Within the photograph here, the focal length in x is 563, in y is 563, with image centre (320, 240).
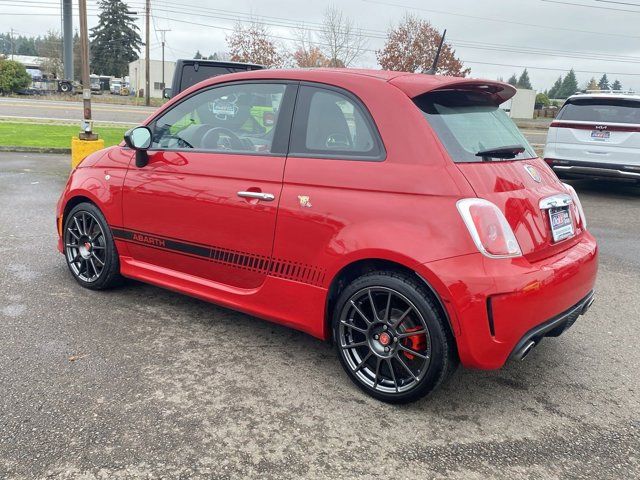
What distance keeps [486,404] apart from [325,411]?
89 cm

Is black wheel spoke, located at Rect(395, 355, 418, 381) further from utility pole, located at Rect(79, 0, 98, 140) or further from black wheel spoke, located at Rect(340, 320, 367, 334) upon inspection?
utility pole, located at Rect(79, 0, 98, 140)

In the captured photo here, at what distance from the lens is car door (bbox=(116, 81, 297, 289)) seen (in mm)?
3367

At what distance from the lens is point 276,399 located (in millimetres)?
3021

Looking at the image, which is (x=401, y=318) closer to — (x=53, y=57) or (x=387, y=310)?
(x=387, y=310)

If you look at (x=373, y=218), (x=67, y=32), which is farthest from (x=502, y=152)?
(x=67, y=32)

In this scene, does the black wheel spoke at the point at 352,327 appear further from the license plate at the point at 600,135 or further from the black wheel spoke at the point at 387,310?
the license plate at the point at 600,135

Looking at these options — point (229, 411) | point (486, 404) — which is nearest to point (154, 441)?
→ point (229, 411)

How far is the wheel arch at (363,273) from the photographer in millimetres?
2785

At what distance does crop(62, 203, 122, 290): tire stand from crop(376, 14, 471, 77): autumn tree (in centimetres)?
3461

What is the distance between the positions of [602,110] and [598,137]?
452 millimetres

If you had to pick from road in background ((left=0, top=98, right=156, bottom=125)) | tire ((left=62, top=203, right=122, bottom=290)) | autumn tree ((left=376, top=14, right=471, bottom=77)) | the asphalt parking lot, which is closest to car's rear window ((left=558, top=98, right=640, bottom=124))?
the asphalt parking lot

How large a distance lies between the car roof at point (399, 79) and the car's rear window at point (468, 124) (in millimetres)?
56

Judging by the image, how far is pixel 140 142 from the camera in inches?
155

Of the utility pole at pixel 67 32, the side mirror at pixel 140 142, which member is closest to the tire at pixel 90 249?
the side mirror at pixel 140 142
